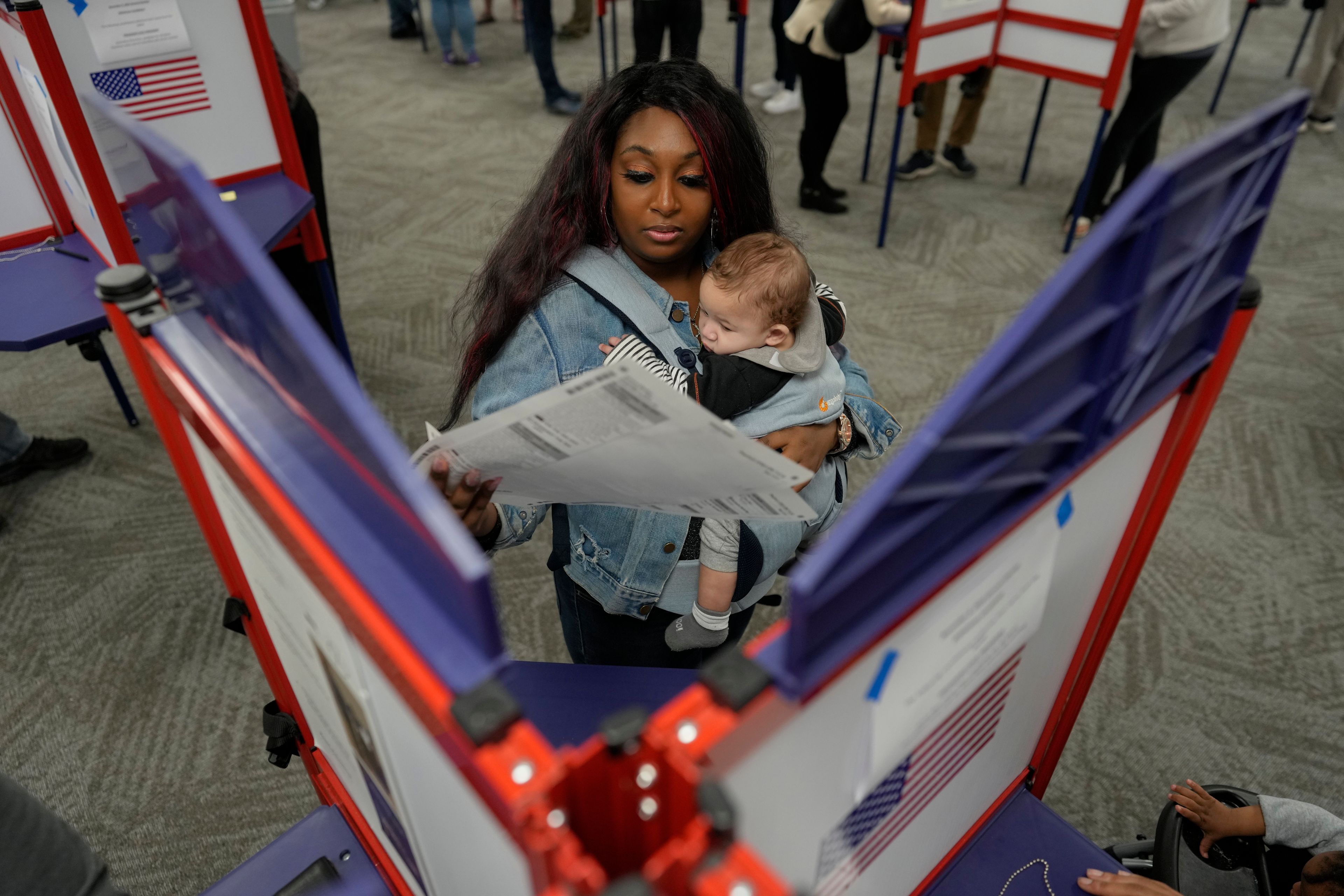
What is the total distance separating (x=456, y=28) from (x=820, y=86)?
3.09 m

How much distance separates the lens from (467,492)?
0.94 meters

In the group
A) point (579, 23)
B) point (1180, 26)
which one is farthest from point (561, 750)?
point (579, 23)

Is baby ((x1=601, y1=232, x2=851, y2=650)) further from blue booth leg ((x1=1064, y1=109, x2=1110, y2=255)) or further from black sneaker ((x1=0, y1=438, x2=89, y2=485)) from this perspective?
blue booth leg ((x1=1064, y1=109, x2=1110, y2=255))

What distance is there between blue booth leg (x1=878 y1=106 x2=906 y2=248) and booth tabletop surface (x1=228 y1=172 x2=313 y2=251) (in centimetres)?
209

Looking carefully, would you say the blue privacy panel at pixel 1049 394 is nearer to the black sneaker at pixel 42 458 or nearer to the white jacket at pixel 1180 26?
the black sneaker at pixel 42 458

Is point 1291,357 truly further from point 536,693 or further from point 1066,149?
point 536,693

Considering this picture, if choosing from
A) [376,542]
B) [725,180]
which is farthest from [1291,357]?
[376,542]

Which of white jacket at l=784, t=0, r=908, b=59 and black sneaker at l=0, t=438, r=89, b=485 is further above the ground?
white jacket at l=784, t=0, r=908, b=59

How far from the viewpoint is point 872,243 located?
3686 millimetres

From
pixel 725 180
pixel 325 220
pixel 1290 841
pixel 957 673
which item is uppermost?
pixel 725 180

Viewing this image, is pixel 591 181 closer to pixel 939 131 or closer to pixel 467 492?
pixel 467 492

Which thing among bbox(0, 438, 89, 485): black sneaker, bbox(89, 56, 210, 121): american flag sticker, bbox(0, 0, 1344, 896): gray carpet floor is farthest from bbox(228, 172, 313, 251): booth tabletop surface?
bbox(0, 438, 89, 485): black sneaker

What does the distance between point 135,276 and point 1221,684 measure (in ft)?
7.26

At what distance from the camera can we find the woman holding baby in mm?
1150
